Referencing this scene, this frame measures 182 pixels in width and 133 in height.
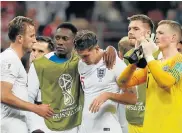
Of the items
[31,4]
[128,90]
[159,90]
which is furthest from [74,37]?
[31,4]

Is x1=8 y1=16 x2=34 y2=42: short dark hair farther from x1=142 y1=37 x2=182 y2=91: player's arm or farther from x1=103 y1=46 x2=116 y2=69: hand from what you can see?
x1=142 y1=37 x2=182 y2=91: player's arm

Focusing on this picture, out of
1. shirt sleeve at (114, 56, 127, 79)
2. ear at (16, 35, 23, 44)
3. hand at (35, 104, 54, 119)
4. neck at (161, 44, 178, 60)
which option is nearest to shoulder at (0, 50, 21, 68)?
ear at (16, 35, 23, 44)

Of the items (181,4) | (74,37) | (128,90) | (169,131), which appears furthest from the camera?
(181,4)

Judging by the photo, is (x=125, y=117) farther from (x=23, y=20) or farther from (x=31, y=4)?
(x=31, y=4)

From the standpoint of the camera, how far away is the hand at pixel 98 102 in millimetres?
7293

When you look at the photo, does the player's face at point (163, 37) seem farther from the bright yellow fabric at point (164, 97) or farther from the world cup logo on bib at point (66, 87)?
the world cup logo on bib at point (66, 87)

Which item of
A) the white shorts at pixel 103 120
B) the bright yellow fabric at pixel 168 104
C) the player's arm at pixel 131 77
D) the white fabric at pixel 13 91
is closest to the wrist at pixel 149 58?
the bright yellow fabric at pixel 168 104

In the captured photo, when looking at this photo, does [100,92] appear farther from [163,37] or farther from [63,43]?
[163,37]

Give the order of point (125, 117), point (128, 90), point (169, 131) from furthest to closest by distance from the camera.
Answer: point (125, 117) < point (128, 90) < point (169, 131)

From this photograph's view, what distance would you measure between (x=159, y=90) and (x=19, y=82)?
4.93 ft

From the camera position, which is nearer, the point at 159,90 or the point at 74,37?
the point at 159,90

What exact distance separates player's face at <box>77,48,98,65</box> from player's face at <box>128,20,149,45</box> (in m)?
0.45

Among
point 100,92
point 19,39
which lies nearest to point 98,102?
point 100,92

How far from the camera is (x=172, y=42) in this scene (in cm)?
721
